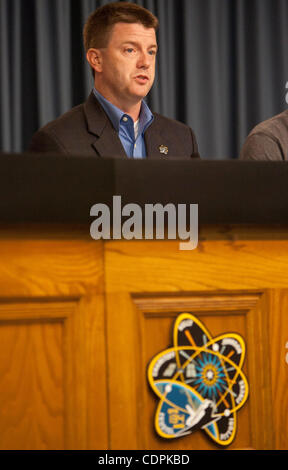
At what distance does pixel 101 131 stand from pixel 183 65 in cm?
150

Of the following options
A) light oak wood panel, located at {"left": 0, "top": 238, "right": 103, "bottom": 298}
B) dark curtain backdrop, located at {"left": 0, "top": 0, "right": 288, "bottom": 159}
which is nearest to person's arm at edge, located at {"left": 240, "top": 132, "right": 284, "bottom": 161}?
light oak wood panel, located at {"left": 0, "top": 238, "right": 103, "bottom": 298}

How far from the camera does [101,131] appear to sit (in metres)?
1.49

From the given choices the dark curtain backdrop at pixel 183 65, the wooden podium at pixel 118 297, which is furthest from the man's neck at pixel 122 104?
the dark curtain backdrop at pixel 183 65

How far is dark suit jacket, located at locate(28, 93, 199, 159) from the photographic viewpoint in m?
1.43

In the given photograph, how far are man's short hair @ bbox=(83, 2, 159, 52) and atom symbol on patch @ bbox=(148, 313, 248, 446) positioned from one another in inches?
41.9

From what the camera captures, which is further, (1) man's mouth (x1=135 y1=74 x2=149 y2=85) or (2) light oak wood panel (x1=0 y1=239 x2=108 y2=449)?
(1) man's mouth (x1=135 y1=74 x2=149 y2=85)

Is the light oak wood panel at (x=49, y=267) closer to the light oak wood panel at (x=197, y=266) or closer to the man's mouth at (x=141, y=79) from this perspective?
the light oak wood panel at (x=197, y=266)

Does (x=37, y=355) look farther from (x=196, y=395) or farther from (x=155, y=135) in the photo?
(x=155, y=135)

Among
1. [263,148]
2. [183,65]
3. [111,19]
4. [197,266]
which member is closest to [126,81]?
[111,19]

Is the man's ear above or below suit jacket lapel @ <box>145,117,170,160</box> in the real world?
above

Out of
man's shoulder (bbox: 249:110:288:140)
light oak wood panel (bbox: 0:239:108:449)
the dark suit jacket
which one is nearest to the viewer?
light oak wood panel (bbox: 0:239:108:449)

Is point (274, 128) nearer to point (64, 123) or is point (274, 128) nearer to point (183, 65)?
point (64, 123)

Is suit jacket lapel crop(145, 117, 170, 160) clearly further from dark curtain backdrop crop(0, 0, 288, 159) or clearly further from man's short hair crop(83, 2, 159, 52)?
dark curtain backdrop crop(0, 0, 288, 159)

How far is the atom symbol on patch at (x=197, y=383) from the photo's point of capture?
707 mm
